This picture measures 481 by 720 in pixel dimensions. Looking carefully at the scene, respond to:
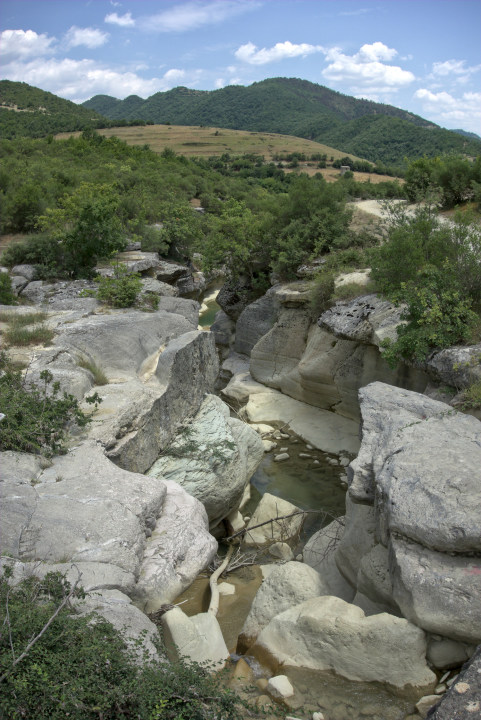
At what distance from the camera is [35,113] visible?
53344 millimetres

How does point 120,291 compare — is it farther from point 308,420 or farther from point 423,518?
point 423,518

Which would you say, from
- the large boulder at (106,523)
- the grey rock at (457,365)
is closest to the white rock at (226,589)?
the large boulder at (106,523)

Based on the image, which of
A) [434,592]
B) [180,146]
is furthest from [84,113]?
[434,592]

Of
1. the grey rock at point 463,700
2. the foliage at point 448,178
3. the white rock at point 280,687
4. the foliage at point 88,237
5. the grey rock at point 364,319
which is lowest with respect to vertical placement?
the white rock at point 280,687

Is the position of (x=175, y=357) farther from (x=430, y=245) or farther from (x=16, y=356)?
(x=430, y=245)

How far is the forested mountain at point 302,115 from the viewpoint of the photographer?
60.3 metres

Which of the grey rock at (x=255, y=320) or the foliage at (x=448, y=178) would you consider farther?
the grey rock at (x=255, y=320)

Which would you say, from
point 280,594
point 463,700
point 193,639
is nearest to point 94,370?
point 280,594

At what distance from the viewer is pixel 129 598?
5.71 m

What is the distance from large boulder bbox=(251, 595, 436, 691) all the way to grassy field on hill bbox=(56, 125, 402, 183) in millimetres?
52219

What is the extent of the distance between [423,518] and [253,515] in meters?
4.76

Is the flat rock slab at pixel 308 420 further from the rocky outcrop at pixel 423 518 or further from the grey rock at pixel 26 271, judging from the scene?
the grey rock at pixel 26 271

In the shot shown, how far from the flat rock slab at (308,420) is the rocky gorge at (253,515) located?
545mm

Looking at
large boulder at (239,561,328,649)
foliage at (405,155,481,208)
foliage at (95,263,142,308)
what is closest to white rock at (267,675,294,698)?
large boulder at (239,561,328,649)
